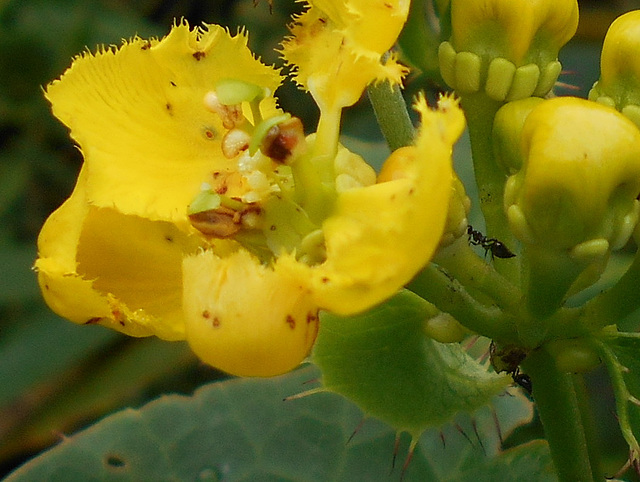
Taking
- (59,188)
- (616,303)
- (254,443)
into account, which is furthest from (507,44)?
(59,188)

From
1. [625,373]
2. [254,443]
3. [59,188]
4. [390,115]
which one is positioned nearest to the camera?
[625,373]

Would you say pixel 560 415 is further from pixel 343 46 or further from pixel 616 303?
pixel 343 46

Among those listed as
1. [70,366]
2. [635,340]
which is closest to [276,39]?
[70,366]

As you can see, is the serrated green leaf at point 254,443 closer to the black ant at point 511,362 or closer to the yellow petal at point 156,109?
the black ant at point 511,362

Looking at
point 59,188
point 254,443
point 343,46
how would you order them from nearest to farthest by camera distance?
point 343,46, point 254,443, point 59,188

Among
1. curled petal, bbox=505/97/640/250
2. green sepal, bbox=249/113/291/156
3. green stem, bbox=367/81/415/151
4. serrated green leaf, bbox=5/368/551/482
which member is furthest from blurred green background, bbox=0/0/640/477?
curled petal, bbox=505/97/640/250

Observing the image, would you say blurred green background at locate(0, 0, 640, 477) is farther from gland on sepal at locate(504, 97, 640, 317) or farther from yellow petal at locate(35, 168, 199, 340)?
gland on sepal at locate(504, 97, 640, 317)

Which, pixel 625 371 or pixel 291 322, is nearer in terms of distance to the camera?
pixel 291 322
